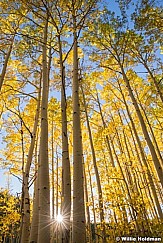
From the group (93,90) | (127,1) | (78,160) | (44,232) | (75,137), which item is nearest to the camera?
(44,232)

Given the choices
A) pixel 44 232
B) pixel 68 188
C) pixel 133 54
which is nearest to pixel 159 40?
pixel 133 54

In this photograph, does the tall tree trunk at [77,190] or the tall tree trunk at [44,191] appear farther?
the tall tree trunk at [44,191]

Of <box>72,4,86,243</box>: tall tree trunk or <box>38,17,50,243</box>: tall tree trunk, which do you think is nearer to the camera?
<box>72,4,86,243</box>: tall tree trunk

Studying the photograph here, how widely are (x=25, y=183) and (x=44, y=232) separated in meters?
1.87

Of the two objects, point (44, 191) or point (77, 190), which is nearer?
point (77, 190)

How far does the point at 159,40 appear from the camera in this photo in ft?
21.8

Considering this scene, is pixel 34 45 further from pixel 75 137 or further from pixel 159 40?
pixel 159 40

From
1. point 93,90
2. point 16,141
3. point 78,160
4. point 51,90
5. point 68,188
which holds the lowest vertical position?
point 68,188

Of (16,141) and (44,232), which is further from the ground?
(16,141)

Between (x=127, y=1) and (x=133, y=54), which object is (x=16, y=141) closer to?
(x=133, y=54)

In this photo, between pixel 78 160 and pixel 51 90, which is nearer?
pixel 78 160

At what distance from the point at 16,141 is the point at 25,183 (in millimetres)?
5199

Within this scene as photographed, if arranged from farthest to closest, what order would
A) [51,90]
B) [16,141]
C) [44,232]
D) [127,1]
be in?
[16,141] → [51,90] → [127,1] → [44,232]

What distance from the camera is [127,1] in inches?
240
